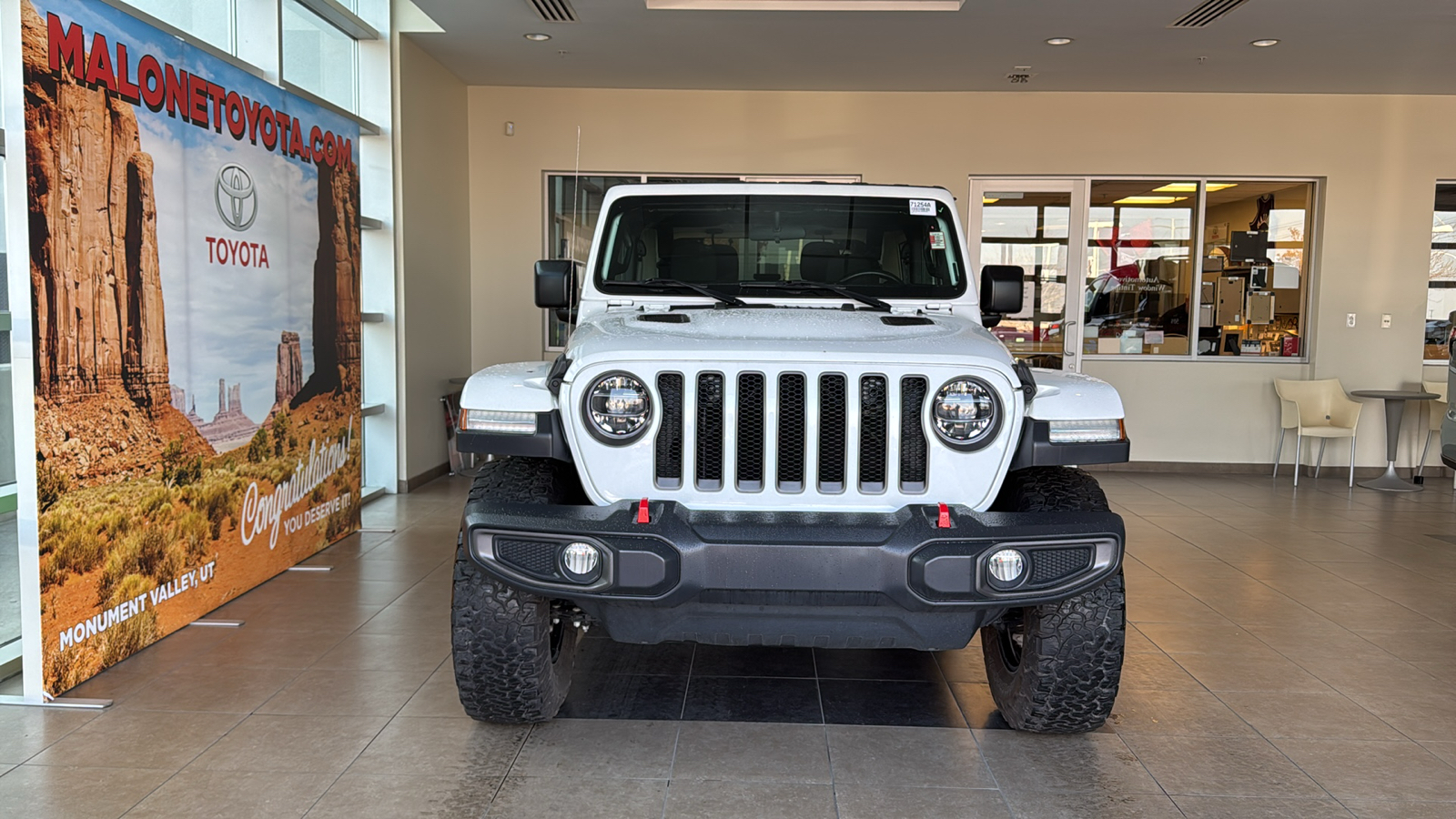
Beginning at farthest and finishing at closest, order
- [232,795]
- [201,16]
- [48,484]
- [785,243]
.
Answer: [201,16]
[785,243]
[48,484]
[232,795]

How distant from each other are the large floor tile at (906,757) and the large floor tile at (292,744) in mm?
1345

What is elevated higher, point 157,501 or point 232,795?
point 157,501

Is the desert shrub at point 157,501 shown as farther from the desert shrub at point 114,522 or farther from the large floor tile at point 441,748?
the large floor tile at point 441,748

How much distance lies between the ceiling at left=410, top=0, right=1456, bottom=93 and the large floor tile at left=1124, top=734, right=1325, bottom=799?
4525 millimetres

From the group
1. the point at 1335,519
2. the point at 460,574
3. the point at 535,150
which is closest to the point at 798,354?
the point at 460,574

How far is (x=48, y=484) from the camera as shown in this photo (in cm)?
314

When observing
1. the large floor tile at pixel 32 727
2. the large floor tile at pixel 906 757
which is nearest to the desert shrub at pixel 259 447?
the large floor tile at pixel 32 727

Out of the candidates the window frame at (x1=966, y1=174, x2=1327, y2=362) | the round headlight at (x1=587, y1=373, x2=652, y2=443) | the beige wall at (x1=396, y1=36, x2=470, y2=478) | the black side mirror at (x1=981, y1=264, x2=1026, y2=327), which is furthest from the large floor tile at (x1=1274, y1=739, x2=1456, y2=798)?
the window frame at (x1=966, y1=174, x2=1327, y2=362)

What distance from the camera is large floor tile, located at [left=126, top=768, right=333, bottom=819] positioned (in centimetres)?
252

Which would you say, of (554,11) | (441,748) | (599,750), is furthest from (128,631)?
(554,11)

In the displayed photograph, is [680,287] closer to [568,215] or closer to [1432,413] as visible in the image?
[568,215]

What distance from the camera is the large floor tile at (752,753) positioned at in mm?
2775

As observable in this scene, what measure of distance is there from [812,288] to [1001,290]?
2.22 ft

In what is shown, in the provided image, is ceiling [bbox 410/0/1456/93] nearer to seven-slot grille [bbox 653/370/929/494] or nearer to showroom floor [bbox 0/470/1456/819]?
showroom floor [bbox 0/470/1456/819]
